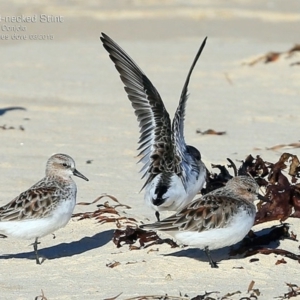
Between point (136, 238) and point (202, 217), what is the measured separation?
842 millimetres

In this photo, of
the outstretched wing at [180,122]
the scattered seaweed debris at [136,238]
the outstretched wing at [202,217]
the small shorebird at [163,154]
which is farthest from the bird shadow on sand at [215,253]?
the outstretched wing at [180,122]

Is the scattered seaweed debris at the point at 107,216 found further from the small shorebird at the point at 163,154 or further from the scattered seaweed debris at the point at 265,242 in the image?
the scattered seaweed debris at the point at 265,242

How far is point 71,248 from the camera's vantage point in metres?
6.88

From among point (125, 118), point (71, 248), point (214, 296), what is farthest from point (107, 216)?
point (125, 118)

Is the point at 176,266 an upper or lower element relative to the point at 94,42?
lower

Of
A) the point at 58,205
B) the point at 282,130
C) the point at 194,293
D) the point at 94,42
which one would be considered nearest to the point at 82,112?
the point at 282,130

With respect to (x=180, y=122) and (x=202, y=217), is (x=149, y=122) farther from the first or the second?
(x=202, y=217)

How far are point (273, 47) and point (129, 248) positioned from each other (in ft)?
40.2

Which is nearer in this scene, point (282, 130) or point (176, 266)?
point (176, 266)

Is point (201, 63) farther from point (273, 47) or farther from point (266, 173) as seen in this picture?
point (266, 173)

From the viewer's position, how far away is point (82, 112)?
39.8ft

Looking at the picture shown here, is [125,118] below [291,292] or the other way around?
the other way around

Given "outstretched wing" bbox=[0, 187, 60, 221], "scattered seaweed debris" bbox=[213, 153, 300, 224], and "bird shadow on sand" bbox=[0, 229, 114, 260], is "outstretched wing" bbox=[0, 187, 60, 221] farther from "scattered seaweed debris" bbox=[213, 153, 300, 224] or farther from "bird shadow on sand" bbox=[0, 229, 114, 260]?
"scattered seaweed debris" bbox=[213, 153, 300, 224]

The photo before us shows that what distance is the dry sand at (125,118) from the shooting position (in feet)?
19.8
